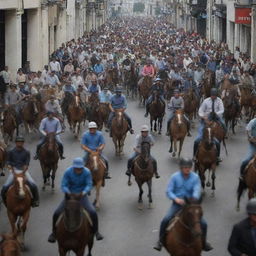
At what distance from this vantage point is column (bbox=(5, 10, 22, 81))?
37031mm

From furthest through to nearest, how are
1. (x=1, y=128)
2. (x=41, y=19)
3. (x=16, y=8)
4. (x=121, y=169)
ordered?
(x=41, y=19), (x=16, y=8), (x=1, y=128), (x=121, y=169)

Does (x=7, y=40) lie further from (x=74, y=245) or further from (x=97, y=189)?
(x=74, y=245)

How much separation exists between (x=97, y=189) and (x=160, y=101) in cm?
923

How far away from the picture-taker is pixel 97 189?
15539 mm

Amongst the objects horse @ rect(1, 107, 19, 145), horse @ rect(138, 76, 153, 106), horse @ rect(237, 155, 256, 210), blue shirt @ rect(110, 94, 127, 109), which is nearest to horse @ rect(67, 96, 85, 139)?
blue shirt @ rect(110, 94, 127, 109)

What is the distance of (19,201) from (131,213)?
10.9ft

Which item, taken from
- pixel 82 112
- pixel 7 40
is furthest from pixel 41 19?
pixel 82 112

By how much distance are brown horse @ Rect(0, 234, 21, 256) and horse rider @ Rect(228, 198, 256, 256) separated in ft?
10.2

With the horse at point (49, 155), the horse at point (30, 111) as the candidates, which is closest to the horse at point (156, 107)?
the horse at point (30, 111)

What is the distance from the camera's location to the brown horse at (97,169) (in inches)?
601

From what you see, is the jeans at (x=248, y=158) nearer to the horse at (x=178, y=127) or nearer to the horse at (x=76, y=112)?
the horse at (x=178, y=127)

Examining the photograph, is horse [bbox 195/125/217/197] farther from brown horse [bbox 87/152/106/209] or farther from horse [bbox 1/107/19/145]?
horse [bbox 1/107/19/145]

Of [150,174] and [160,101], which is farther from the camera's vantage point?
[160,101]

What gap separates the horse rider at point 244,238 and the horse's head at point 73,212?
2.84m
